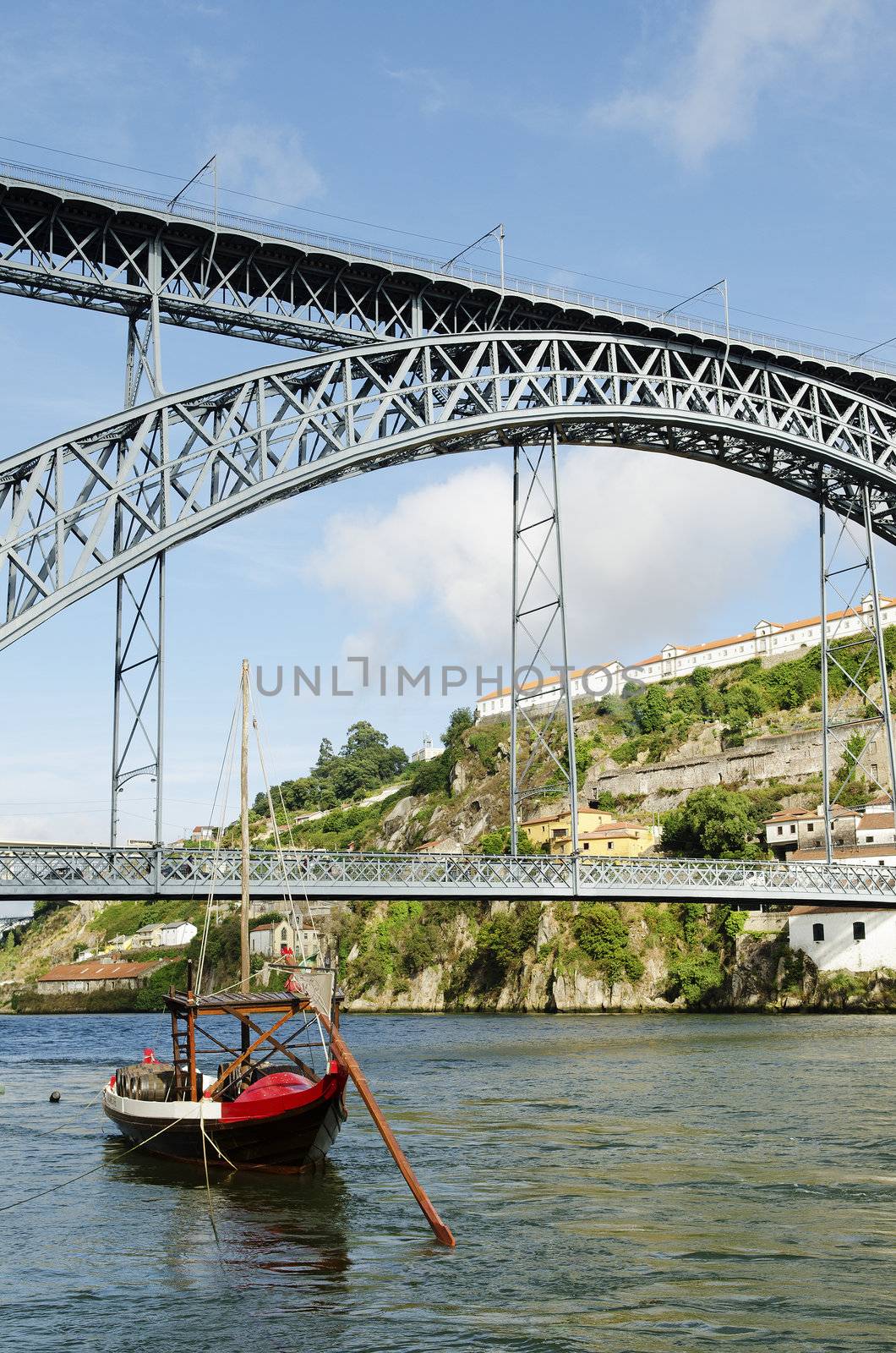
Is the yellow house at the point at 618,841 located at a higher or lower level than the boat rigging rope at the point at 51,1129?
higher

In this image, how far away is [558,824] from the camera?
8600 cm

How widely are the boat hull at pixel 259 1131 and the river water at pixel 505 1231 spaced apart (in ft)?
Answer: 1.05

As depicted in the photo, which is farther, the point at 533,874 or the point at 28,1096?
the point at 533,874

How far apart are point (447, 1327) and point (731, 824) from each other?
6160cm

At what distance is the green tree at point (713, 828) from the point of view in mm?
71312

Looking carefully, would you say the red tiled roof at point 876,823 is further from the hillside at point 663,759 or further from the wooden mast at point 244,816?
the wooden mast at point 244,816

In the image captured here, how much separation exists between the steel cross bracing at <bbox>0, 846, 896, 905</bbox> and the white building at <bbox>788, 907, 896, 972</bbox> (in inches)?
302

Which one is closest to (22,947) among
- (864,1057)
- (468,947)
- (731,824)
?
(468,947)

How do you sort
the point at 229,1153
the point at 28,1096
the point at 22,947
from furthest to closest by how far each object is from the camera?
the point at 22,947 < the point at 28,1096 < the point at 229,1153

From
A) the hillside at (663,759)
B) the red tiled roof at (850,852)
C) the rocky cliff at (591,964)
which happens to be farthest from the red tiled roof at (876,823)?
the rocky cliff at (591,964)

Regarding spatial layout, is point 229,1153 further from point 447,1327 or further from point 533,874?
point 533,874

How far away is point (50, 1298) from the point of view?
1262cm

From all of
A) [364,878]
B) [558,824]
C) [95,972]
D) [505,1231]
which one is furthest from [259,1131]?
[95,972]

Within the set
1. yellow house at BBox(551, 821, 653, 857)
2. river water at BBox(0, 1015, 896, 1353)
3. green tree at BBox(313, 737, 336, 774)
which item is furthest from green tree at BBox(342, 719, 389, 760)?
river water at BBox(0, 1015, 896, 1353)
